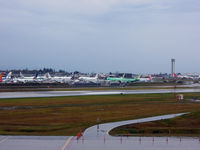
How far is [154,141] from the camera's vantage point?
2695cm

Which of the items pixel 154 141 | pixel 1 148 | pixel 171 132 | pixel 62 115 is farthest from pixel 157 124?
pixel 1 148

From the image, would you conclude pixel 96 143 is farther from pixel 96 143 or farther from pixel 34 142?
pixel 34 142

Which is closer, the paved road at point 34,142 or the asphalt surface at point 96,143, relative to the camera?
the paved road at point 34,142

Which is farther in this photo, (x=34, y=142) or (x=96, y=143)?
(x=34, y=142)

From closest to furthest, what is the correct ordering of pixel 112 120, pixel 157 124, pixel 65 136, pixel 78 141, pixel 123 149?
pixel 123 149 → pixel 78 141 → pixel 65 136 → pixel 157 124 → pixel 112 120

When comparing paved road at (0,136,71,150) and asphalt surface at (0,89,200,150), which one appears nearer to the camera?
paved road at (0,136,71,150)

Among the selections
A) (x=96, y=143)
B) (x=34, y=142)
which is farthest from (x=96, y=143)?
(x=34, y=142)

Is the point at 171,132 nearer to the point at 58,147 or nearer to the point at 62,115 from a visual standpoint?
the point at 58,147

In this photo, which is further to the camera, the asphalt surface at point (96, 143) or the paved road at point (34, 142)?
the asphalt surface at point (96, 143)

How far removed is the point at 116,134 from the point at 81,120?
34.9 ft

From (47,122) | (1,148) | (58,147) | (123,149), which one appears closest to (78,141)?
(58,147)

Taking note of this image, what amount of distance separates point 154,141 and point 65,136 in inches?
340

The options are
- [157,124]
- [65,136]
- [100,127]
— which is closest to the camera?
[65,136]

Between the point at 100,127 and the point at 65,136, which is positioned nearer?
the point at 65,136
